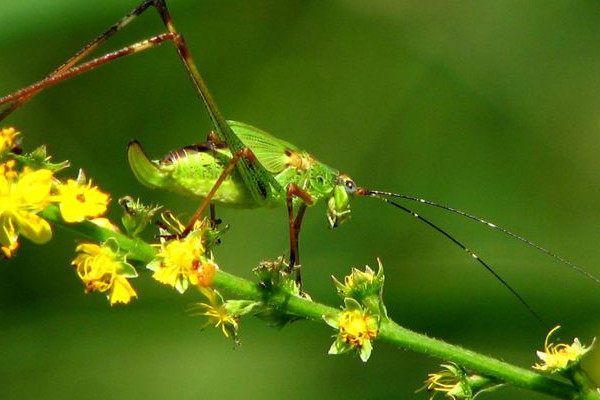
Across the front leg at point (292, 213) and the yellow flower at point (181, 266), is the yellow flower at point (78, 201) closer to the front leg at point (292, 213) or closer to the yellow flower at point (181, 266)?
the yellow flower at point (181, 266)

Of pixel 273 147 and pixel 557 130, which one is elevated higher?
pixel 557 130

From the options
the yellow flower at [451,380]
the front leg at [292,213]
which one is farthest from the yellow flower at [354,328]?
the front leg at [292,213]

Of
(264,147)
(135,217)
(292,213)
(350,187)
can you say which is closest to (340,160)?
(350,187)

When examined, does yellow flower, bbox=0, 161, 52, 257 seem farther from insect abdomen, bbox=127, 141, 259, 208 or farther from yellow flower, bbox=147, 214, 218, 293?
insect abdomen, bbox=127, 141, 259, 208

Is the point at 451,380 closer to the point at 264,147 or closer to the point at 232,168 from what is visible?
the point at 232,168

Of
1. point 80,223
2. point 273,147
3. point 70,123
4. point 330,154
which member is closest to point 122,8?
point 70,123

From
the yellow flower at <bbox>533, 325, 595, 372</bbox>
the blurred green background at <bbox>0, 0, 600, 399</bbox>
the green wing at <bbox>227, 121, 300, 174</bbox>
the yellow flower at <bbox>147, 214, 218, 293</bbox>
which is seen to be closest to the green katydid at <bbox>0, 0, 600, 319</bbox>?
the green wing at <bbox>227, 121, 300, 174</bbox>

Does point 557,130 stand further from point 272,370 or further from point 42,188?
point 42,188
